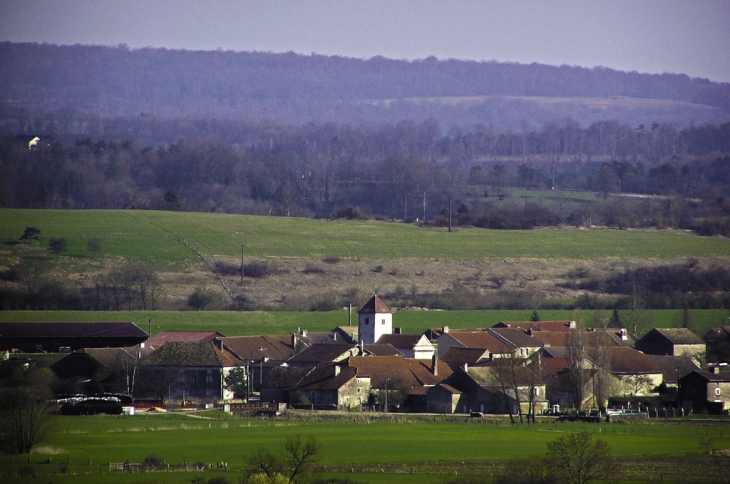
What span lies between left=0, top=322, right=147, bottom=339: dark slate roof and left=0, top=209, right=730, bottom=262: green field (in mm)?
21959

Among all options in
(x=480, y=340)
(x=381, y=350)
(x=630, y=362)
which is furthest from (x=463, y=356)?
(x=630, y=362)

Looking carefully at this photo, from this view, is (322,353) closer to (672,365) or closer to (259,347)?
(259,347)

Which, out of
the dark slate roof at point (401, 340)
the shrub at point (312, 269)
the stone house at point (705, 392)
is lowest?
the stone house at point (705, 392)

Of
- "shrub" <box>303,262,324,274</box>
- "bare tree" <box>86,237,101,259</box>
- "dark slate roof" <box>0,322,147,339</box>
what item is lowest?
"dark slate roof" <box>0,322,147,339</box>

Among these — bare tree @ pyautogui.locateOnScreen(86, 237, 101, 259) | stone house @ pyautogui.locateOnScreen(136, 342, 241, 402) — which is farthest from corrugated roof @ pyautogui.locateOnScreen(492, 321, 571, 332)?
bare tree @ pyautogui.locateOnScreen(86, 237, 101, 259)

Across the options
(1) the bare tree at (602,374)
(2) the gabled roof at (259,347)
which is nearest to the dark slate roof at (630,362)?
(1) the bare tree at (602,374)

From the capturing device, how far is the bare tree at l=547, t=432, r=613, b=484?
111 feet

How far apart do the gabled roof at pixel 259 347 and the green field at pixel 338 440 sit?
14564mm

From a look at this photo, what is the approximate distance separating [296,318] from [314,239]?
92.1 feet

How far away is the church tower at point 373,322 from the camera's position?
238 feet

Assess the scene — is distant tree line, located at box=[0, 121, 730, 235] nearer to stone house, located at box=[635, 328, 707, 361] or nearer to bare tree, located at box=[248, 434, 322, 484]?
stone house, located at box=[635, 328, 707, 361]

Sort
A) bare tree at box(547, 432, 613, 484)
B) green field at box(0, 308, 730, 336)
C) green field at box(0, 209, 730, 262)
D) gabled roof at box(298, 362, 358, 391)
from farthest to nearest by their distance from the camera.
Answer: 1. green field at box(0, 209, 730, 262)
2. green field at box(0, 308, 730, 336)
3. gabled roof at box(298, 362, 358, 391)
4. bare tree at box(547, 432, 613, 484)

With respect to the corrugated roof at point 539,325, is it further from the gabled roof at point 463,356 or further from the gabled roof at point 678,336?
the gabled roof at point 463,356

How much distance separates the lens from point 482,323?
262 ft
